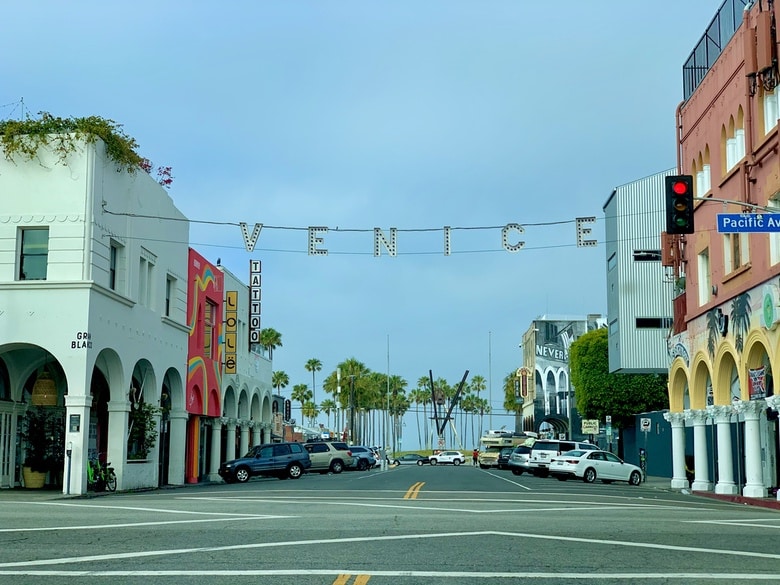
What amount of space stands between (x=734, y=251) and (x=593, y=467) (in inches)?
606

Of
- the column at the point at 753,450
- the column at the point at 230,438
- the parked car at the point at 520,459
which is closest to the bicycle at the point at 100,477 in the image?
the column at the point at 230,438

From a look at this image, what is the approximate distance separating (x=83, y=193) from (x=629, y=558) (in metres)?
22.8

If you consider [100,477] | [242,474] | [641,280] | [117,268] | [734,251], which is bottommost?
[242,474]

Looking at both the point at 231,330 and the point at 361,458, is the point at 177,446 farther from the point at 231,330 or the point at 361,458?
the point at 361,458

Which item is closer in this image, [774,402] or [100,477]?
[774,402]

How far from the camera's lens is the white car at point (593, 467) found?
4328 cm

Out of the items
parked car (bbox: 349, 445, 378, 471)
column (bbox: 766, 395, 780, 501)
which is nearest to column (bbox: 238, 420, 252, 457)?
parked car (bbox: 349, 445, 378, 471)

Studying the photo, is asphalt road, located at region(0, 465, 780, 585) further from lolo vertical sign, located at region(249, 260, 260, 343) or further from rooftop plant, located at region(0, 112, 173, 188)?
lolo vertical sign, located at region(249, 260, 260, 343)

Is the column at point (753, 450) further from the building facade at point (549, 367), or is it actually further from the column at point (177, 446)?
the building facade at point (549, 367)

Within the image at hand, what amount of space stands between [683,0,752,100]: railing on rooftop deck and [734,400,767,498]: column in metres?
11.2

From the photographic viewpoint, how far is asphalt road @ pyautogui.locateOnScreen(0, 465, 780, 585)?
416 inches

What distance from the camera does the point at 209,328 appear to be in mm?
46406

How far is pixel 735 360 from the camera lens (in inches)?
1193

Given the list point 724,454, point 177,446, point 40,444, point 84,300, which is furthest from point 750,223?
point 177,446
